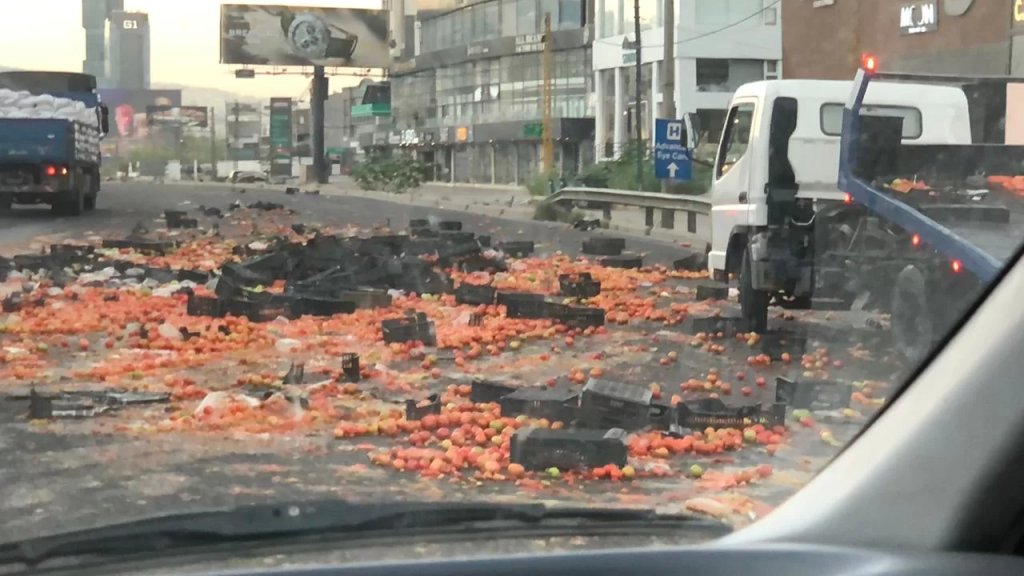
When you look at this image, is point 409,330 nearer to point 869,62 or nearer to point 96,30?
point 96,30

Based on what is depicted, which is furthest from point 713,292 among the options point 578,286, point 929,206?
point 929,206

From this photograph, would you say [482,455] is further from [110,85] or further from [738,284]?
[738,284]

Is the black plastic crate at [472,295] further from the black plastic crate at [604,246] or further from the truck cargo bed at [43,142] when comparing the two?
the truck cargo bed at [43,142]

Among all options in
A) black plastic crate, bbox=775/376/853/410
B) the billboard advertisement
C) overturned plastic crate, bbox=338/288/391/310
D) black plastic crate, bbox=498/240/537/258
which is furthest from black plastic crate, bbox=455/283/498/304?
black plastic crate, bbox=775/376/853/410

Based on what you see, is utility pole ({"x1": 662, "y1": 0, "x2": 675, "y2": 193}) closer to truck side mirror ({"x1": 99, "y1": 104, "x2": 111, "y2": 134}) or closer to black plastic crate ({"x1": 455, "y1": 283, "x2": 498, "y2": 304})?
black plastic crate ({"x1": 455, "y1": 283, "x2": 498, "y2": 304})

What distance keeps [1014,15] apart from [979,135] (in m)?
0.95

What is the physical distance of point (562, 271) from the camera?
781 centimetres

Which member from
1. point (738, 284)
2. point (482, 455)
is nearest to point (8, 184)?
point (482, 455)

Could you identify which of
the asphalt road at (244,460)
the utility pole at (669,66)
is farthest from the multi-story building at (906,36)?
the asphalt road at (244,460)

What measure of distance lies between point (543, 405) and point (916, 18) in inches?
74.9

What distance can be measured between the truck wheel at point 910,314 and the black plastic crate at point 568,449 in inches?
37.3

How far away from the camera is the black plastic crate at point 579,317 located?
6.71 m

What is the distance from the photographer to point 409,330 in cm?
688

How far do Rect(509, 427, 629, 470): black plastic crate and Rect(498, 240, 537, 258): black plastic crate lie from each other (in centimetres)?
398
